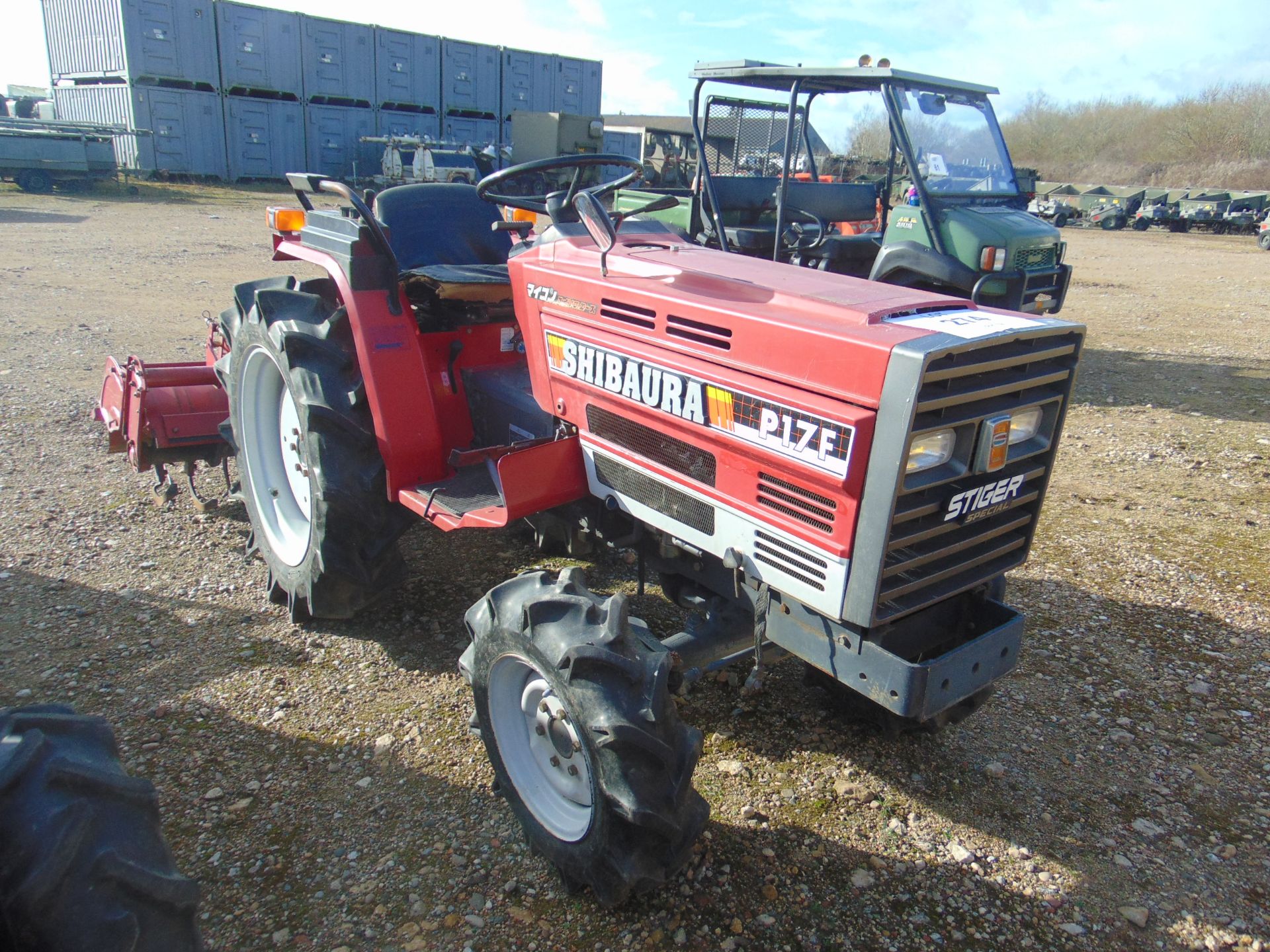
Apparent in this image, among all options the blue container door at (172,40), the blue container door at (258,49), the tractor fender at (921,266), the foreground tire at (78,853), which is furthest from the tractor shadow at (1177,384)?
the blue container door at (172,40)

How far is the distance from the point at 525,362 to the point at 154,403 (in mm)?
1774

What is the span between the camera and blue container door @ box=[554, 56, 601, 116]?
29.2 meters

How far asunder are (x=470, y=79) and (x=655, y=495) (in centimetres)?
2792

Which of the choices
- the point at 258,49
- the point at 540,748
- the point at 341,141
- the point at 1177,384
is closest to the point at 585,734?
the point at 540,748

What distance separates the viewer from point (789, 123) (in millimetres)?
6414

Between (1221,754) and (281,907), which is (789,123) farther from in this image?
(281,907)

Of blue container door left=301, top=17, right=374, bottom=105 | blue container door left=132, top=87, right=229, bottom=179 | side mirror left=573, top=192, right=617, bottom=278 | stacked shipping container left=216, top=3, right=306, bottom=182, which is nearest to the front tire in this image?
blue container door left=132, top=87, right=229, bottom=179

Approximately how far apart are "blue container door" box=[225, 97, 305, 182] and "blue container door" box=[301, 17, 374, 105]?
1019mm

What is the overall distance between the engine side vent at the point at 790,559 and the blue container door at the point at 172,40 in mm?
24858

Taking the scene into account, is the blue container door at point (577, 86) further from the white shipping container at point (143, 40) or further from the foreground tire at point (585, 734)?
the foreground tire at point (585, 734)

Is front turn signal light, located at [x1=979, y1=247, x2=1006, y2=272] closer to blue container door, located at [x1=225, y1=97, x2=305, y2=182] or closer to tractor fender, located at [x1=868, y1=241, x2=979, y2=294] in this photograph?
tractor fender, located at [x1=868, y1=241, x2=979, y2=294]

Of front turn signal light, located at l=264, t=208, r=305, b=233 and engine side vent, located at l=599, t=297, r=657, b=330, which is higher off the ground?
front turn signal light, located at l=264, t=208, r=305, b=233

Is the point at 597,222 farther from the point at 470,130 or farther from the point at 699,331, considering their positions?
the point at 470,130

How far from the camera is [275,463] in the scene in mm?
3670
